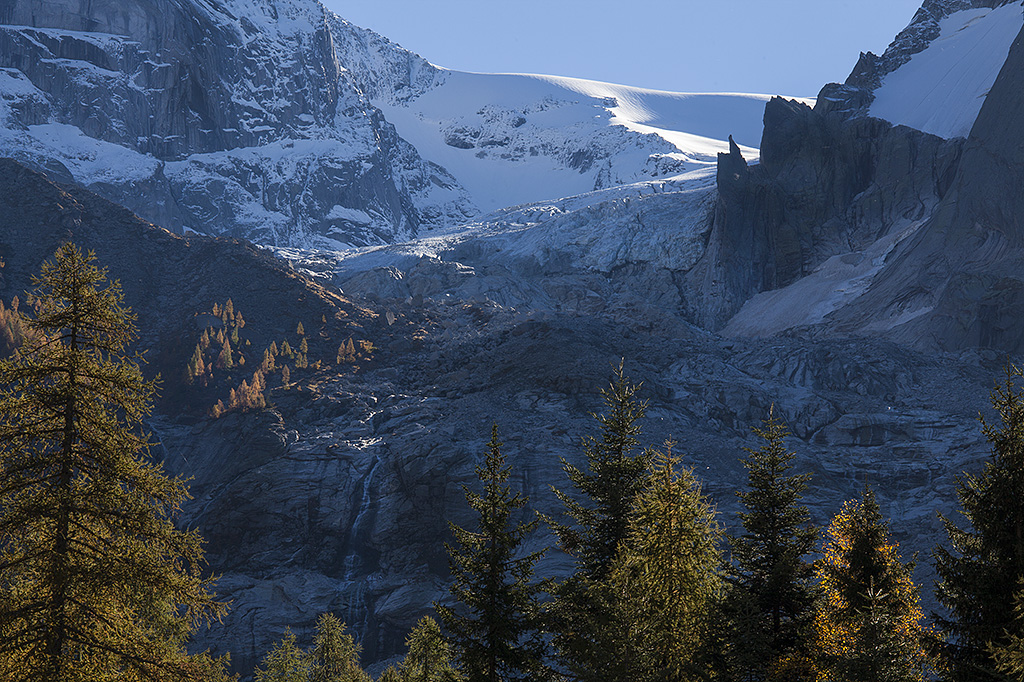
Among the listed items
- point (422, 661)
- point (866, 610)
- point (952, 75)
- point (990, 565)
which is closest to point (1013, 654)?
point (990, 565)

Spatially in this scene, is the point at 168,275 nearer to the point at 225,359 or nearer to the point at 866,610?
the point at 225,359

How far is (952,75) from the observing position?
11419 cm

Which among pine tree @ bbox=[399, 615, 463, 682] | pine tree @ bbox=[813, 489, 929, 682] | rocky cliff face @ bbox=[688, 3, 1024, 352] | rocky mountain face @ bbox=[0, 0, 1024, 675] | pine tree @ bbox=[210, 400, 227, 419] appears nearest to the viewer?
pine tree @ bbox=[813, 489, 929, 682]

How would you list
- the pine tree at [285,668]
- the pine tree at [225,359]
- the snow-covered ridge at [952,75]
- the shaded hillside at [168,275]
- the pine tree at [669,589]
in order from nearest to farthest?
the pine tree at [669,589] → the pine tree at [285,668] → the pine tree at [225,359] → the shaded hillside at [168,275] → the snow-covered ridge at [952,75]

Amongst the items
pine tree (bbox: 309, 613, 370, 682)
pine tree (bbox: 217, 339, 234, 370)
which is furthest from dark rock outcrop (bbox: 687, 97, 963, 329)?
pine tree (bbox: 309, 613, 370, 682)

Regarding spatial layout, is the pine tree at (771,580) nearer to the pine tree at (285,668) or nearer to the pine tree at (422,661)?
the pine tree at (422,661)

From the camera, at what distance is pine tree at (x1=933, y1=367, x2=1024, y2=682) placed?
41.7 ft

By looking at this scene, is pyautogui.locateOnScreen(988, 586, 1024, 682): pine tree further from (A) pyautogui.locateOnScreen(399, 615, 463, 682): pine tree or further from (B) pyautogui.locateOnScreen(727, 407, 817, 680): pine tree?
(A) pyautogui.locateOnScreen(399, 615, 463, 682): pine tree

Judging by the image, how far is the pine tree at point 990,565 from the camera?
12.7 m

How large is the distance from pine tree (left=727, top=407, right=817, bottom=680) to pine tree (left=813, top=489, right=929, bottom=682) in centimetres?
44

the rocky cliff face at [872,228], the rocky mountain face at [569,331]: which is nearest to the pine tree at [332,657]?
the rocky mountain face at [569,331]

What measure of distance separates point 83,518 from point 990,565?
13591 millimetres

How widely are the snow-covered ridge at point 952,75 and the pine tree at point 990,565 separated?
342 ft

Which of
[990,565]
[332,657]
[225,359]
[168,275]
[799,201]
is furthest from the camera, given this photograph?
[799,201]
